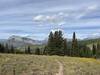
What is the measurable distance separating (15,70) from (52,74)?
4.41 m

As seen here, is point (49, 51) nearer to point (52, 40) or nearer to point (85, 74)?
point (52, 40)


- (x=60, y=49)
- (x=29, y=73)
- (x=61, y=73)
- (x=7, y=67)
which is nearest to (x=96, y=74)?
(x=61, y=73)

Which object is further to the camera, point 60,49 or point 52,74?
point 60,49

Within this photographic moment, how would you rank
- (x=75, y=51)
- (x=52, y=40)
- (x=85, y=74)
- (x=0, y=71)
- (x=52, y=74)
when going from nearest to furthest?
(x=0, y=71) < (x=52, y=74) < (x=85, y=74) < (x=52, y=40) < (x=75, y=51)

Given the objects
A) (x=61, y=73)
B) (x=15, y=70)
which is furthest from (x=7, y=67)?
(x=61, y=73)

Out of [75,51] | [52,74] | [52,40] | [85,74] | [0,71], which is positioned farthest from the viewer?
[75,51]

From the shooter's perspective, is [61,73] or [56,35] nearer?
[61,73]

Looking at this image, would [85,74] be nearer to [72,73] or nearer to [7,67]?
[72,73]

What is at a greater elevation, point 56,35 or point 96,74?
point 56,35

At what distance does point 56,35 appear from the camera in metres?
105

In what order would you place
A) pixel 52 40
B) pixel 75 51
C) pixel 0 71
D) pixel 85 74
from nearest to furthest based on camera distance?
pixel 0 71 → pixel 85 74 → pixel 52 40 → pixel 75 51

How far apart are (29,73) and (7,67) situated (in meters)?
2.66

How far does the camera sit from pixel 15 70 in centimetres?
3055

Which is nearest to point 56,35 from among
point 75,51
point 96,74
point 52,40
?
point 52,40
